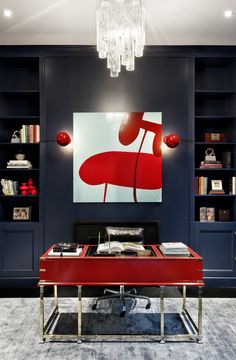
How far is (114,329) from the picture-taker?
3170mm

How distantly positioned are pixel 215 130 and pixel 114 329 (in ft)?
10.1

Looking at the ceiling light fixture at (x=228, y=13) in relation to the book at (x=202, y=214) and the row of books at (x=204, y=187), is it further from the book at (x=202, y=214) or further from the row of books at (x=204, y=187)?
the book at (x=202, y=214)

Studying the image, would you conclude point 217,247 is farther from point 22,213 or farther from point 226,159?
point 22,213

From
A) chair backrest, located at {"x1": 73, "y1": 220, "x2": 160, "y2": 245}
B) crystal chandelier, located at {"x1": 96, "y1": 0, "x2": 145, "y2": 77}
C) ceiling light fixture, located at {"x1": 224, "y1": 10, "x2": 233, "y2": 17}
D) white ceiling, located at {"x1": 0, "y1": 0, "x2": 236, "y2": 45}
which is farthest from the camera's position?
chair backrest, located at {"x1": 73, "y1": 220, "x2": 160, "y2": 245}

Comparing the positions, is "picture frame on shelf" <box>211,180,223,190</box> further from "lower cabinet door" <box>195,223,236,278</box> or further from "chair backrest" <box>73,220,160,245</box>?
"chair backrest" <box>73,220,160,245</box>

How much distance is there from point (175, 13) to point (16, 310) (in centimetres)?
360

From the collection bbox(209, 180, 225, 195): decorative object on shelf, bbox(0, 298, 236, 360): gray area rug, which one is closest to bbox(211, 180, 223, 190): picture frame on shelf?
bbox(209, 180, 225, 195): decorative object on shelf

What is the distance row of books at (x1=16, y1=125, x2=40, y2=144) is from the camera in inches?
181

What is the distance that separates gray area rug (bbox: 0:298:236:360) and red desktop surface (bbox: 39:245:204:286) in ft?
1.69

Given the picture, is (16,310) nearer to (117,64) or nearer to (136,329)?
(136,329)

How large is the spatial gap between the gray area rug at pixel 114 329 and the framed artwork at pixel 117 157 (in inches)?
53.5

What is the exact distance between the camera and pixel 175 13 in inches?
147

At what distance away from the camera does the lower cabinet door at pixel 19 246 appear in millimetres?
4586

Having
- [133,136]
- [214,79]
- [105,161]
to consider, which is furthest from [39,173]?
[214,79]
